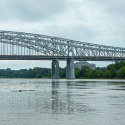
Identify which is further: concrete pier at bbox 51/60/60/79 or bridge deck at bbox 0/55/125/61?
concrete pier at bbox 51/60/60/79

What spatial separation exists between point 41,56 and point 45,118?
5336 inches

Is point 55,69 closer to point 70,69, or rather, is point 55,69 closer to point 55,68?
point 55,68

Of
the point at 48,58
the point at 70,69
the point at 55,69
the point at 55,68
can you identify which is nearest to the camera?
the point at 48,58

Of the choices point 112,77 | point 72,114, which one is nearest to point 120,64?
point 112,77

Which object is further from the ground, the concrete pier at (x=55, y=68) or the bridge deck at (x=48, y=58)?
the bridge deck at (x=48, y=58)

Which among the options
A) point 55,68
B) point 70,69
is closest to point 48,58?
point 55,68

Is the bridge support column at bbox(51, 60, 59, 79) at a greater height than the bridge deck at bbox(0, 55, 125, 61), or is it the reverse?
the bridge deck at bbox(0, 55, 125, 61)

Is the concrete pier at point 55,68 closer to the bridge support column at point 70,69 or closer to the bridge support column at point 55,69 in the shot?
the bridge support column at point 55,69

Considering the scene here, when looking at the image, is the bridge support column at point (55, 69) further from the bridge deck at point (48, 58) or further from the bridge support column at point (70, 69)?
the bridge support column at point (70, 69)

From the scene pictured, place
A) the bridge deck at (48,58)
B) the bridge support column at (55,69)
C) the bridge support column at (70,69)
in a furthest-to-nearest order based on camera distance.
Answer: the bridge support column at (55,69) < the bridge support column at (70,69) < the bridge deck at (48,58)

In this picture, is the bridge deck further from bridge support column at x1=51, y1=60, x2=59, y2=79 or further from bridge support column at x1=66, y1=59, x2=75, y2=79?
bridge support column at x1=66, y1=59, x2=75, y2=79

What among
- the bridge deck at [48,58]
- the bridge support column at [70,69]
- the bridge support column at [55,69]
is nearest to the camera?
the bridge deck at [48,58]

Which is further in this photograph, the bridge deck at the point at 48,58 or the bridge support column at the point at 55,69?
the bridge support column at the point at 55,69

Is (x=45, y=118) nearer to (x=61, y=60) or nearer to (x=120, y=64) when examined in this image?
(x=61, y=60)
